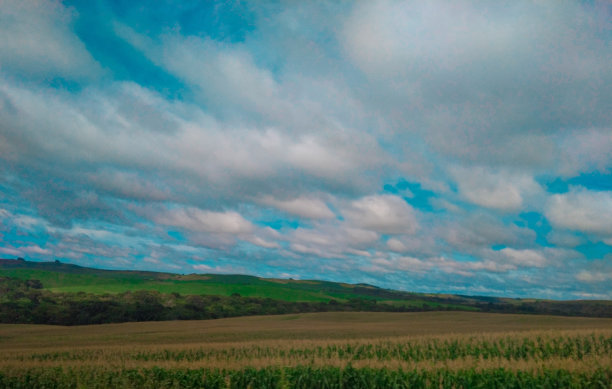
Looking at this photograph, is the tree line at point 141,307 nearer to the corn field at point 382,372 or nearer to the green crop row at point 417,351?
the green crop row at point 417,351

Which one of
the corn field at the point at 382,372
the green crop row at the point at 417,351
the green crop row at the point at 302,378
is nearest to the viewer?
the green crop row at the point at 302,378

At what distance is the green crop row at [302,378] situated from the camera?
13289 mm

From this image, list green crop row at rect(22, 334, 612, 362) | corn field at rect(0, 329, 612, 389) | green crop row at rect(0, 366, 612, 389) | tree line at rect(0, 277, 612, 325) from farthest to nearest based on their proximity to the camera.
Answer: tree line at rect(0, 277, 612, 325)
green crop row at rect(22, 334, 612, 362)
corn field at rect(0, 329, 612, 389)
green crop row at rect(0, 366, 612, 389)

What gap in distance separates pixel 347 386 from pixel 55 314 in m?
94.7

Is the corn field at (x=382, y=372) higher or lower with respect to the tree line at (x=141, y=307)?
higher

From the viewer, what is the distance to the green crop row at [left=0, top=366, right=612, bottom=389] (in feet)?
Answer: 43.6

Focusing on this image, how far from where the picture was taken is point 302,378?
1574cm

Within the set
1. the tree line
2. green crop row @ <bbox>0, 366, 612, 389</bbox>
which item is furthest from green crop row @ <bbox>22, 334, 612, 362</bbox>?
the tree line

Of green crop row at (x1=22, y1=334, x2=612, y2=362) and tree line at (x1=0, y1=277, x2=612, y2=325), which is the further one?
tree line at (x1=0, y1=277, x2=612, y2=325)

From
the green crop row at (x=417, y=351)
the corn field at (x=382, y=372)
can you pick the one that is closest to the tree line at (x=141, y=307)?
the green crop row at (x=417, y=351)

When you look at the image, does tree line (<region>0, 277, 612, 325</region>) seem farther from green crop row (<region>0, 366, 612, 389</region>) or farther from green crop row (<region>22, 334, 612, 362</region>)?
green crop row (<region>0, 366, 612, 389</region>)

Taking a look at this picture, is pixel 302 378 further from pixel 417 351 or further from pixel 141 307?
pixel 141 307

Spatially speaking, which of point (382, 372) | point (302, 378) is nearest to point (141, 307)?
point (302, 378)

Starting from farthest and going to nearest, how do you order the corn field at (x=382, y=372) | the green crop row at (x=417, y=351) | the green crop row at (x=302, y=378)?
the green crop row at (x=417, y=351)
the corn field at (x=382, y=372)
the green crop row at (x=302, y=378)
